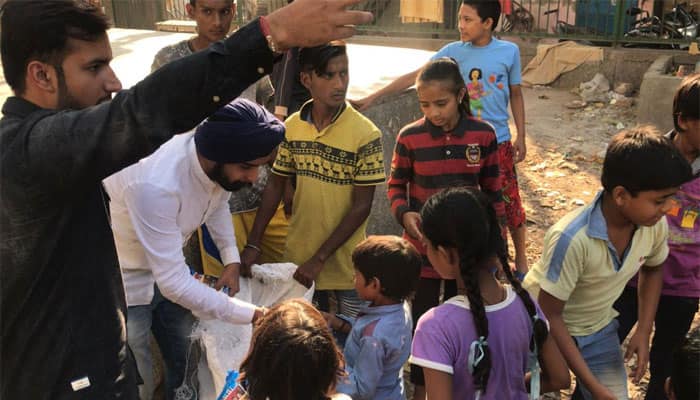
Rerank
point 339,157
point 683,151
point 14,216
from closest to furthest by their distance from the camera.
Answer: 1. point 14,216
2. point 683,151
3. point 339,157

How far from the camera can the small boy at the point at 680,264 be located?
2.68 m

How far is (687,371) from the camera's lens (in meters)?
1.73

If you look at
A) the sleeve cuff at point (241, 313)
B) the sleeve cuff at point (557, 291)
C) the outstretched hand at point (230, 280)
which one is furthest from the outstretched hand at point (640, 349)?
the outstretched hand at point (230, 280)

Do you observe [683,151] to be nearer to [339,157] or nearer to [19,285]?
[339,157]

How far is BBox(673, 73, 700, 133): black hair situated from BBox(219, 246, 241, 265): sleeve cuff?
200cm

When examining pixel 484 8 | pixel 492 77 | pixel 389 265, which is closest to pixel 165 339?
pixel 389 265

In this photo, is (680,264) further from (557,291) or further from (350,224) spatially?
(350,224)

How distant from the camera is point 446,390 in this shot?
1.88 metres

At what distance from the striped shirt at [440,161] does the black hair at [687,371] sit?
140 cm

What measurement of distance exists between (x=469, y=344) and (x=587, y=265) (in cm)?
68

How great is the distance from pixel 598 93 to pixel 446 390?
802cm

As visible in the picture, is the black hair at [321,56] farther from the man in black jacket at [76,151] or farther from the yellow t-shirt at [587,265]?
the man in black jacket at [76,151]

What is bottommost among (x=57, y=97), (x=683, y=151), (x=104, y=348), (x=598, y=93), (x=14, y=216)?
(x=598, y=93)

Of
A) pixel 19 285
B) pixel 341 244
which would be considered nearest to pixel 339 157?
pixel 341 244
